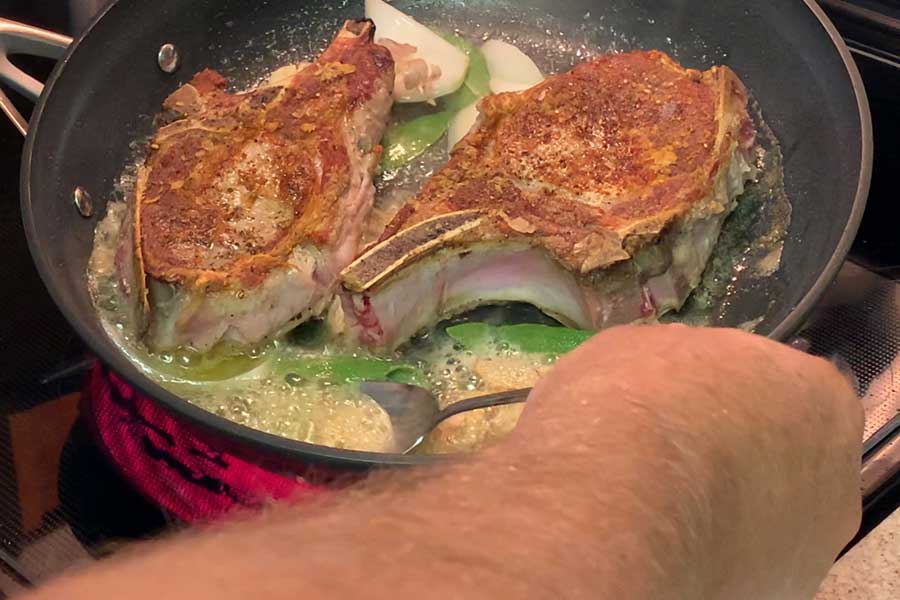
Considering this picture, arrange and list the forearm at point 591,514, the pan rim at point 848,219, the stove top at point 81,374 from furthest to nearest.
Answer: the stove top at point 81,374 < the pan rim at point 848,219 < the forearm at point 591,514

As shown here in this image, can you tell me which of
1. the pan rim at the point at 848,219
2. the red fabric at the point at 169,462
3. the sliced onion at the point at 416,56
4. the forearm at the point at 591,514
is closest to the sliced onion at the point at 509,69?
the sliced onion at the point at 416,56

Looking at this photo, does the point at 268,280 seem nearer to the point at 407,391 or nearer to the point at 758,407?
the point at 407,391

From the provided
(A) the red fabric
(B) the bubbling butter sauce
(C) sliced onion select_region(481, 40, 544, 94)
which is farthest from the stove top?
(C) sliced onion select_region(481, 40, 544, 94)

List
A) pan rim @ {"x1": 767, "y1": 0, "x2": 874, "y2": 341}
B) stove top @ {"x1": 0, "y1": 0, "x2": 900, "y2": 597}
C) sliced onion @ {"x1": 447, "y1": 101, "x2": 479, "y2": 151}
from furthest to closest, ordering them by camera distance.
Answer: sliced onion @ {"x1": 447, "y1": 101, "x2": 479, "y2": 151} < stove top @ {"x1": 0, "y1": 0, "x2": 900, "y2": 597} < pan rim @ {"x1": 767, "y1": 0, "x2": 874, "y2": 341}

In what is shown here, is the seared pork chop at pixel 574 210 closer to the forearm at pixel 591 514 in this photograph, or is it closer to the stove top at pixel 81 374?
the stove top at pixel 81 374

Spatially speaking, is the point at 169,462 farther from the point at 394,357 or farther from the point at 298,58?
the point at 298,58

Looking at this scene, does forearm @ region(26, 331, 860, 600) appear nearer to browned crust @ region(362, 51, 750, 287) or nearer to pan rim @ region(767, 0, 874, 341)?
pan rim @ region(767, 0, 874, 341)
